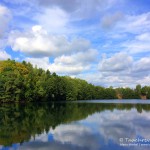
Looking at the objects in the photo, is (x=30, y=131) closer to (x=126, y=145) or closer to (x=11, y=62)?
(x=126, y=145)

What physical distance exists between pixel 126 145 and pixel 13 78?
8485 centimetres

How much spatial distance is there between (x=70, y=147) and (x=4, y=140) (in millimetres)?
6317

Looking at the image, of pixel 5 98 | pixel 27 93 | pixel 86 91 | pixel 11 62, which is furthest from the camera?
pixel 86 91

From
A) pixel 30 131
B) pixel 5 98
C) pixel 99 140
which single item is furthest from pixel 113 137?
pixel 5 98

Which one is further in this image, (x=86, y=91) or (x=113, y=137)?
(x=86, y=91)

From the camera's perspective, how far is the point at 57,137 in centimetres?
2598

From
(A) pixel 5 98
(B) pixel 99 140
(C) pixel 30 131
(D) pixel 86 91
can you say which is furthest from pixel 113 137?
(D) pixel 86 91

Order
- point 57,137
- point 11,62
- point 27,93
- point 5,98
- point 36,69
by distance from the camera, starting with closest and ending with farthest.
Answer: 1. point 57,137
2. point 5,98
3. point 27,93
4. point 11,62
5. point 36,69

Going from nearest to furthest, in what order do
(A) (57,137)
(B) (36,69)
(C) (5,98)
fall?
(A) (57,137) < (C) (5,98) < (B) (36,69)

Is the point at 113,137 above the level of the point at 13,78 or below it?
below

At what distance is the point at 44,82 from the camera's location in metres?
127

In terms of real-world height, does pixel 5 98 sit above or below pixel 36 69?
below

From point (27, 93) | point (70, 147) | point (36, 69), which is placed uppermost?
point (36, 69)

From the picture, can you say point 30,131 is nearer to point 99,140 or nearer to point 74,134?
point 74,134
